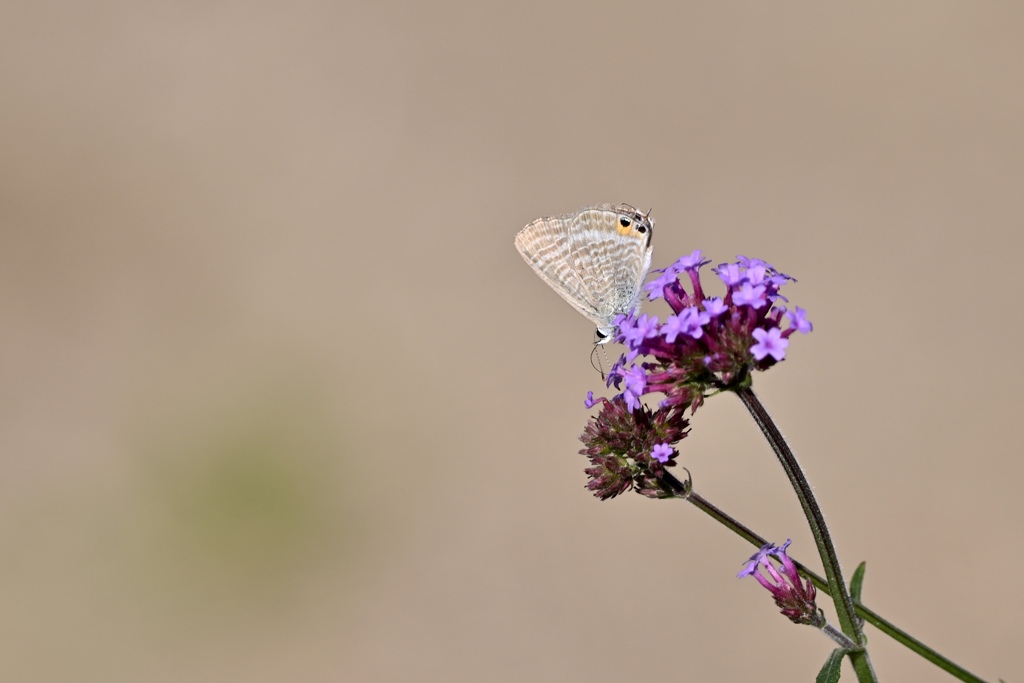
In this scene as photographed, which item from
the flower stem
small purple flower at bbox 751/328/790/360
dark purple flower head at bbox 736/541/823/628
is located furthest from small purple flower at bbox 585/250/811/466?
dark purple flower head at bbox 736/541/823/628

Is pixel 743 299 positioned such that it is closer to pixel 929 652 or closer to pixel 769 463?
pixel 929 652

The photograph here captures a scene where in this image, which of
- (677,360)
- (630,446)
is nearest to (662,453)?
(630,446)

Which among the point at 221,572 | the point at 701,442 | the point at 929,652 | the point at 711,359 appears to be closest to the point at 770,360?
the point at 711,359

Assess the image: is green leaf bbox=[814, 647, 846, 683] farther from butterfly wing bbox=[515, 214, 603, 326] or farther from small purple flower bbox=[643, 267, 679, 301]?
butterfly wing bbox=[515, 214, 603, 326]

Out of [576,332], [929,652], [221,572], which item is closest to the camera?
[929,652]

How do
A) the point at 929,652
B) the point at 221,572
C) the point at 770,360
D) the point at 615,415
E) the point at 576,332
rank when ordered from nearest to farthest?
the point at 929,652, the point at 770,360, the point at 615,415, the point at 221,572, the point at 576,332
